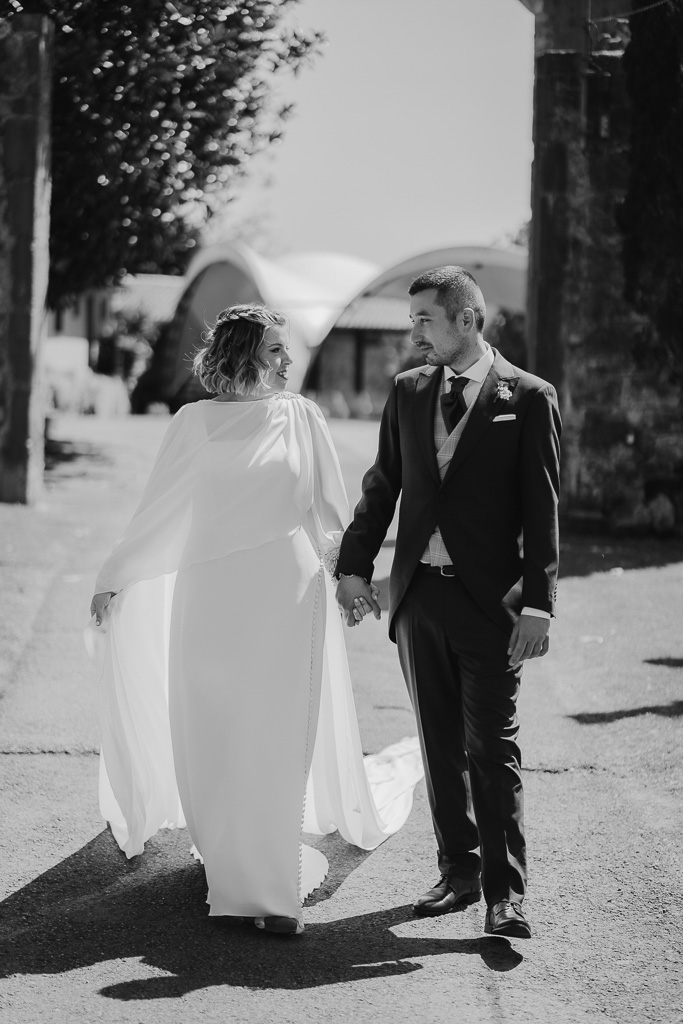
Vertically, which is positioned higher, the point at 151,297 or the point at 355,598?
the point at 151,297

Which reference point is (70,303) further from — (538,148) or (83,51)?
(538,148)

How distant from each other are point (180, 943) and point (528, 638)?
1.46 m

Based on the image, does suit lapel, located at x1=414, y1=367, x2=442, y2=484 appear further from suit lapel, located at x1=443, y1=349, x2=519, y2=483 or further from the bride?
the bride

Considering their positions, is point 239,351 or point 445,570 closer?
point 445,570

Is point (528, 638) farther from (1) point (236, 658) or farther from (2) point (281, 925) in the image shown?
(2) point (281, 925)

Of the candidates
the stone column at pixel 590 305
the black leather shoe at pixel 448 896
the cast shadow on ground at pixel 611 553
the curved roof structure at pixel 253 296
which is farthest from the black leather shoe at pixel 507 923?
the curved roof structure at pixel 253 296

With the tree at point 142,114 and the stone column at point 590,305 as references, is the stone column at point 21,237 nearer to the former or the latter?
the tree at point 142,114

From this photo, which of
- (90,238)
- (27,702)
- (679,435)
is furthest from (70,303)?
(27,702)

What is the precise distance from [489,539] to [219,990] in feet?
5.22

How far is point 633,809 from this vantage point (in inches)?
194

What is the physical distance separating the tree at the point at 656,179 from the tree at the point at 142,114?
4721 millimetres

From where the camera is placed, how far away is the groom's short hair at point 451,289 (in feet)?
12.3

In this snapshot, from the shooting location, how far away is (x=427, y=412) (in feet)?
12.7

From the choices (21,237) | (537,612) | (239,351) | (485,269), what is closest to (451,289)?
(239,351)
